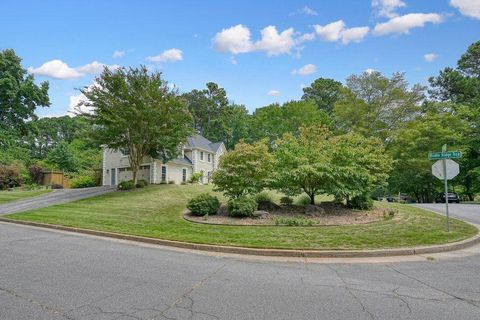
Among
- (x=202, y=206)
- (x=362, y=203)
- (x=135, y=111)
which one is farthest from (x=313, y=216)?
A: (x=135, y=111)

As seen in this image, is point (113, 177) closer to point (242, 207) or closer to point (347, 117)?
point (242, 207)

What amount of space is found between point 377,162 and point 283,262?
9.34 metres

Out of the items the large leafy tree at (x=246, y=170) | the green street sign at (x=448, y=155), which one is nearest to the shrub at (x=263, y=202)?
the large leafy tree at (x=246, y=170)

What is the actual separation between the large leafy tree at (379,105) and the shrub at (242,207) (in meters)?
25.7

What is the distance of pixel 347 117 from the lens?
38312mm

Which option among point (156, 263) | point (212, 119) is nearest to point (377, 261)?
point (156, 263)

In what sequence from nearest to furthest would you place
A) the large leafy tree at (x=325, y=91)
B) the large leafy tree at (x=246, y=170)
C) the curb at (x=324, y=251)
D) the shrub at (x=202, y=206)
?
the curb at (x=324, y=251)
the shrub at (x=202, y=206)
the large leafy tree at (x=246, y=170)
the large leafy tree at (x=325, y=91)

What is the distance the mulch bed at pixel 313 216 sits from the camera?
12398 mm

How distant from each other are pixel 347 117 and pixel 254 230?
3070 cm

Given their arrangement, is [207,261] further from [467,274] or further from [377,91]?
[377,91]

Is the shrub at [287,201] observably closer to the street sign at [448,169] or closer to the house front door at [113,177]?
the street sign at [448,169]

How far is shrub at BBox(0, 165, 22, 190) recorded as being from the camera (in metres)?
30.1

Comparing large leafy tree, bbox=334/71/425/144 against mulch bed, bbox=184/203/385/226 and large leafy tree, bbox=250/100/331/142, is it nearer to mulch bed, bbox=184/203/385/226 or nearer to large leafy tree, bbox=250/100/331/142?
large leafy tree, bbox=250/100/331/142

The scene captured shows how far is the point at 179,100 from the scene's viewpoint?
2502 centimetres
